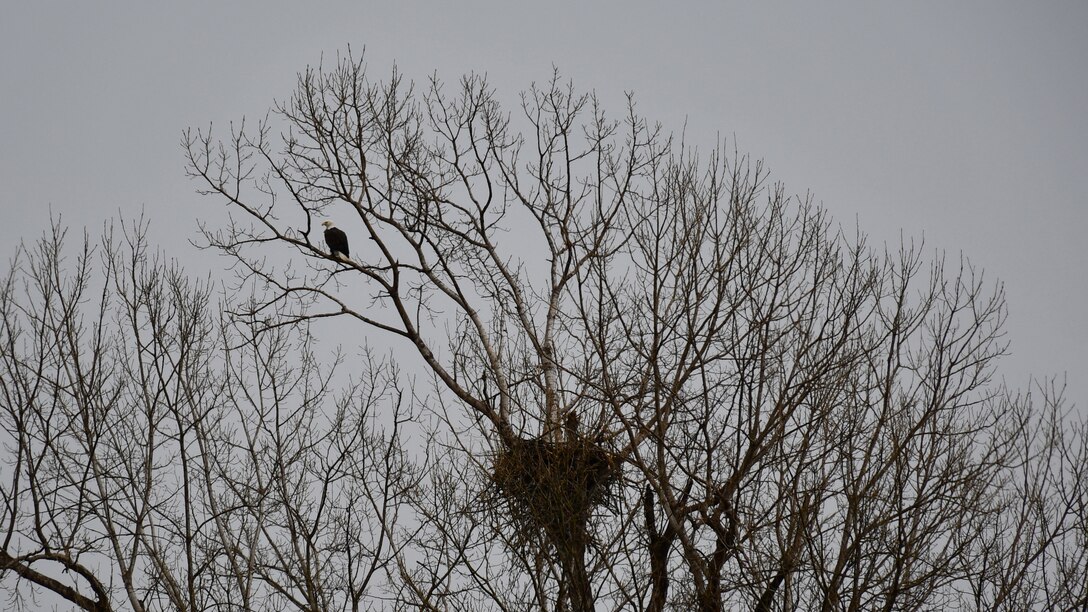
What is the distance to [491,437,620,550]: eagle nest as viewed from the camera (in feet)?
15.3

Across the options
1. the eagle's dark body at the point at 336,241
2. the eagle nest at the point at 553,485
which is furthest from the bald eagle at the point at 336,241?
the eagle nest at the point at 553,485

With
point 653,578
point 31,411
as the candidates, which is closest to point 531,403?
point 653,578

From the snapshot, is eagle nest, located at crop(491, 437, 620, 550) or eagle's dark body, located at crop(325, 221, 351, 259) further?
eagle's dark body, located at crop(325, 221, 351, 259)

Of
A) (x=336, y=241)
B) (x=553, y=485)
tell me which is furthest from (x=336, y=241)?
(x=553, y=485)

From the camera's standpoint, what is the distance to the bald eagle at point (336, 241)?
301 inches

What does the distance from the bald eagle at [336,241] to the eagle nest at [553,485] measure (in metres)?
2.85

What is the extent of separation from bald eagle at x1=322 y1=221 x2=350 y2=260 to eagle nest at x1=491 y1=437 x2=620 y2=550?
2.85 metres

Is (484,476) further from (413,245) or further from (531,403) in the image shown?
(413,245)

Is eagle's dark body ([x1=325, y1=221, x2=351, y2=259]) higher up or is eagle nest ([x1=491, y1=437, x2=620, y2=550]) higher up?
eagle's dark body ([x1=325, y1=221, x2=351, y2=259])

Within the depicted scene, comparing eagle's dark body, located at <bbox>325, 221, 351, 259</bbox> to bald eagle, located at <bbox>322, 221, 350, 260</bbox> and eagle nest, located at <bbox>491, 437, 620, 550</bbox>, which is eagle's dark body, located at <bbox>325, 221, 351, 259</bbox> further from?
eagle nest, located at <bbox>491, 437, 620, 550</bbox>

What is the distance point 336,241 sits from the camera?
7.70 meters

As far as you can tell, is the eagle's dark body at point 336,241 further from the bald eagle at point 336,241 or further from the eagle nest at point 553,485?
the eagle nest at point 553,485

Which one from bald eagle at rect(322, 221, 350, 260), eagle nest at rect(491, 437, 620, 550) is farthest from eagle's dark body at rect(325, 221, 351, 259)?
eagle nest at rect(491, 437, 620, 550)

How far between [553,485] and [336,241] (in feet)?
12.3
